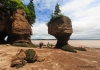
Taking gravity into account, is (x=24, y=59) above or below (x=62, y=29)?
below

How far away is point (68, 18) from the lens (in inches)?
1539

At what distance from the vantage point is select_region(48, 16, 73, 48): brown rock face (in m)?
38.0

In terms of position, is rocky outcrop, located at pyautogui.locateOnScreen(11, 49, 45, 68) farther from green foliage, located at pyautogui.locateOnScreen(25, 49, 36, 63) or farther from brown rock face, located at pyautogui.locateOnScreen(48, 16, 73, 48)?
brown rock face, located at pyautogui.locateOnScreen(48, 16, 73, 48)

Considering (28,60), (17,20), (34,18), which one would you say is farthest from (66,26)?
(34,18)

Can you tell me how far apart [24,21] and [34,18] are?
67.8 ft

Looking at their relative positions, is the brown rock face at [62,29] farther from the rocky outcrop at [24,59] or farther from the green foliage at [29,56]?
the green foliage at [29,56]

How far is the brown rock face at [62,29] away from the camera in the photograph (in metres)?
38.0

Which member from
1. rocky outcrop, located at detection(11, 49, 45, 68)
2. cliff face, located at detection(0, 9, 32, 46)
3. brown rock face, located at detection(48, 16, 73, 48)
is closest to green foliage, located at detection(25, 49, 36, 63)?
rocky outcrop, located at detection(11, 49, 45, 68)

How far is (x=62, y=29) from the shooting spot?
124 feet

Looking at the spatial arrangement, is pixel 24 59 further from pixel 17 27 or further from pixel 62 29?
pixel 62 29

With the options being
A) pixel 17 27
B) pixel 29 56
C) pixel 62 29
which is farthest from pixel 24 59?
pixel 62 29

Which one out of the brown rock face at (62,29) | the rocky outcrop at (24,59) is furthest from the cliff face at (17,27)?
the rocky outcrop at (24,59)

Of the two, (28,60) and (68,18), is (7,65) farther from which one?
(68,18)

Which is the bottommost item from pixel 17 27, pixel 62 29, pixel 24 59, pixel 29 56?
pixel 24 59
